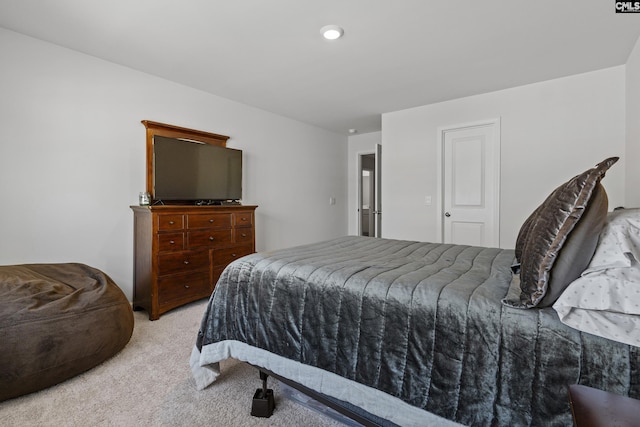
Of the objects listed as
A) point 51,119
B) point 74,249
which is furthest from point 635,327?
point 51,119

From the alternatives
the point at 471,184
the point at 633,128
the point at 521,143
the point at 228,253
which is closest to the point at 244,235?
the point at 228,253

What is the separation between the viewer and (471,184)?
152 inches

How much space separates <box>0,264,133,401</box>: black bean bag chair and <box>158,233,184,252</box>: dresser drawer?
0.63 meters

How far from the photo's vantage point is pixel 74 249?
2797 millimetres

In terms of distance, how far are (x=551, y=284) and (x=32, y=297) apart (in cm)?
Answer: 267

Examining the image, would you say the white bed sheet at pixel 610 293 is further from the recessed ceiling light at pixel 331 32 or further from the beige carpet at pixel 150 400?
the recessed ceiling light at pixel 331 32

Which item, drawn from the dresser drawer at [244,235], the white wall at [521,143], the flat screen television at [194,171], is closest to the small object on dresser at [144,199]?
the flat screen television at [194,171]

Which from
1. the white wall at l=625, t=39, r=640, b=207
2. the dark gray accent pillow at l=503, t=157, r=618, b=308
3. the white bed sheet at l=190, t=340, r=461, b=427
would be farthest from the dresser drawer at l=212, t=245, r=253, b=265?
the white wall at l=625, t=39, r=640, b=207

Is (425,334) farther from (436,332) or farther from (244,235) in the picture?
(244,235)

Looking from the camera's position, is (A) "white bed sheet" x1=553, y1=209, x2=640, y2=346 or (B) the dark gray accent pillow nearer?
(A) "white bed sheet" x1=553, y1=209, x2=640, y2=346

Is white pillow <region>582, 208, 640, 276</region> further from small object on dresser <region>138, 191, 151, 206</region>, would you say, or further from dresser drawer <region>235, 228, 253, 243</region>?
small object on dresser <region>138, 191, 151, 206</region>

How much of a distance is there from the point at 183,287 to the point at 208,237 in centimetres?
56

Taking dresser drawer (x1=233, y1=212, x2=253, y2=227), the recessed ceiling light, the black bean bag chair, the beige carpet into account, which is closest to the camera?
the beige carpet

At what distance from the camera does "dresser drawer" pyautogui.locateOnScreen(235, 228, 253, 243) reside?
3.51m
